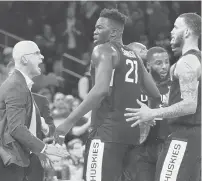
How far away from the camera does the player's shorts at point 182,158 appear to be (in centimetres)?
388

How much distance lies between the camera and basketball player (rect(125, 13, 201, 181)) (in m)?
3.84

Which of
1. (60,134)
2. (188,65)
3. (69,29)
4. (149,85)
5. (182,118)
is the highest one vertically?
(69,29)

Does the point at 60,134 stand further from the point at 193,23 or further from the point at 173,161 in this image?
the point at 193,23

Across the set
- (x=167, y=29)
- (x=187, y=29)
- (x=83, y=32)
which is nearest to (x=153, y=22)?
(x=167, y=29)

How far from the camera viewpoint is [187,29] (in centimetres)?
417

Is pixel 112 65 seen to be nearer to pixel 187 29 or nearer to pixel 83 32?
pixel 187 29

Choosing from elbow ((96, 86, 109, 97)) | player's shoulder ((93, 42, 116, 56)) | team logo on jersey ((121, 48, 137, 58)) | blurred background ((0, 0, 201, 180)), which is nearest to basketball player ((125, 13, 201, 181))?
elbow ((96, 86, 109, 97))

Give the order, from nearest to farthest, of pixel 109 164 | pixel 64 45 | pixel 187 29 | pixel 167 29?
pixel 109 164 < pixel 187 29 < pixel 167 29 < pixel 64 45

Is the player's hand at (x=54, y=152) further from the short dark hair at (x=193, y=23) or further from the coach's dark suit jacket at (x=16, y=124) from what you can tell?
the short dark hair at (x=193, y=23)

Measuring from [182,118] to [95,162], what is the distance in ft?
2.51

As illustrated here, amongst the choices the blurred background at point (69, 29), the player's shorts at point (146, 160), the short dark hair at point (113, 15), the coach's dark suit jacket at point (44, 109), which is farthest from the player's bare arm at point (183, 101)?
the blurred background at point (69, 29)

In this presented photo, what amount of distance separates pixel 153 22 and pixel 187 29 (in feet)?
23.3

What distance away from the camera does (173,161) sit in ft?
12.8

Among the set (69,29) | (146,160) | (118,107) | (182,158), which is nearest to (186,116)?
(182,158)
